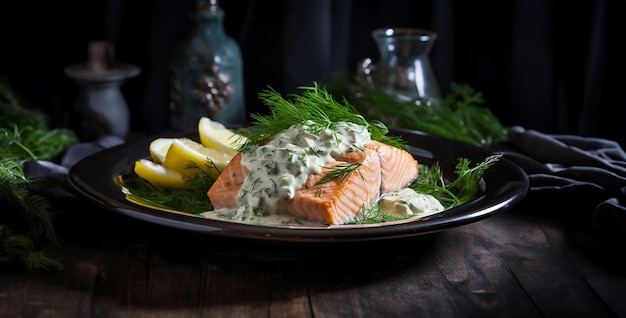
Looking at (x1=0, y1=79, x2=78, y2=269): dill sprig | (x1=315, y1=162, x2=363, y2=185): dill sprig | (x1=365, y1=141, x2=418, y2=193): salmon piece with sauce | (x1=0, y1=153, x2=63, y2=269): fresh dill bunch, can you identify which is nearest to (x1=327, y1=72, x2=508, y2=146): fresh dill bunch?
(x1=365, y1=141, x2=418, y2=193): salmon piece with sauce

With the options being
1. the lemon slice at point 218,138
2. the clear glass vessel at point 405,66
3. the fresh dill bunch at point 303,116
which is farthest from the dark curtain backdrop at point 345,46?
the fresh dill bunch at point 303,116

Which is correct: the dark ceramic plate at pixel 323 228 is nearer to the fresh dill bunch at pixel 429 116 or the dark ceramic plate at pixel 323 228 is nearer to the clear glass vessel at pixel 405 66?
the fresh dill bunch at pixel 429 116

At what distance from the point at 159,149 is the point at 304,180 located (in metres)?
0.52

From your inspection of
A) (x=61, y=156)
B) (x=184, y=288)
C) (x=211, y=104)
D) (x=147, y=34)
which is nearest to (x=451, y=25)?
(x=211, y=104)

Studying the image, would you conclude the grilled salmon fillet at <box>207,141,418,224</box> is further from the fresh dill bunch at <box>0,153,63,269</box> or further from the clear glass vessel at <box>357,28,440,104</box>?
the clear glass vessel at <box>357,28,440,104</box>

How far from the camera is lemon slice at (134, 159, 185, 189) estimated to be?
1893 mm

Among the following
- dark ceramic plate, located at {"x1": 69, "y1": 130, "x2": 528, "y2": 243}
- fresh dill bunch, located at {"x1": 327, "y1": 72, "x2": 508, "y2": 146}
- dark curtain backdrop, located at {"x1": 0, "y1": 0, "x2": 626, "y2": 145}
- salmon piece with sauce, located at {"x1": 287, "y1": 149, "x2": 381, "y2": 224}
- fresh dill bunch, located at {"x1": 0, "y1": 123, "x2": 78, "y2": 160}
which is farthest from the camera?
dark curtain backdrop, located at {"x1": 0, "y1": 0, "x2": 626, "y2": 145}

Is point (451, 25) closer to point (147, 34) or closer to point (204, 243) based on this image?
point (147, 34)

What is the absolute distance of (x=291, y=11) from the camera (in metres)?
2.85

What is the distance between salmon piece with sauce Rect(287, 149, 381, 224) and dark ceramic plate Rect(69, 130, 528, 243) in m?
0.10

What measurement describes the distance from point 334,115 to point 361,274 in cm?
42

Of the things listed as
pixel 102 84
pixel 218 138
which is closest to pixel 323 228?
pixel 218 138

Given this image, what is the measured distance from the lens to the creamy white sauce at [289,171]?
64.4 inches

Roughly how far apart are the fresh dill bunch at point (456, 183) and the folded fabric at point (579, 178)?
0.62 ft
